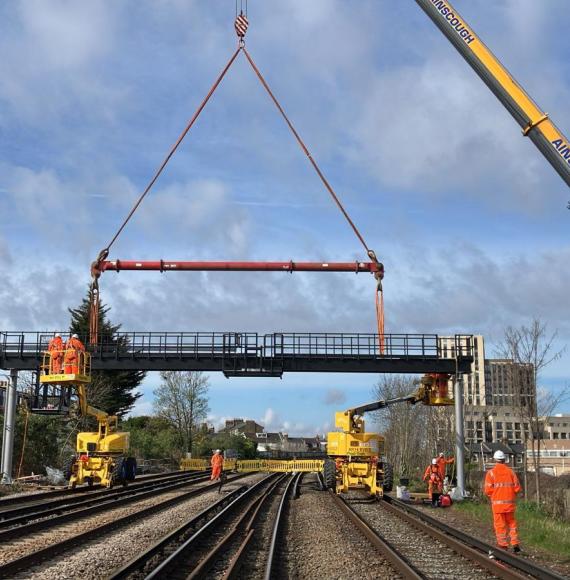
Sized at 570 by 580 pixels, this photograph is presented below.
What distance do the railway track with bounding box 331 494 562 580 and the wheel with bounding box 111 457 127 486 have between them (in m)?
11.1

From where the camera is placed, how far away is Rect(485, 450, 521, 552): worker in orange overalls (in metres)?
12.1

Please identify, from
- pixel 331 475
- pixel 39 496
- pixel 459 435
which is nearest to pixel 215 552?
pixel 39 496

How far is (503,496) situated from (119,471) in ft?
59.8

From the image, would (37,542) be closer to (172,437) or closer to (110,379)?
(110,379)

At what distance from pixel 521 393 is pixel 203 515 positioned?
13.3m

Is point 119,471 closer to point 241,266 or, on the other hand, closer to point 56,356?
point 56,356

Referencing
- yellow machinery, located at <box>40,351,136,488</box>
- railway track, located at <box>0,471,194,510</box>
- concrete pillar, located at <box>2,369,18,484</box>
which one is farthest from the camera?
concrete pillar, located at <box>2,369,18,484</box>

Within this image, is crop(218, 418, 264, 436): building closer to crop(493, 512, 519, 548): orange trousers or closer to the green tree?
the green tree

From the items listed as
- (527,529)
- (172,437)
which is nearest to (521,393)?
(527,529)

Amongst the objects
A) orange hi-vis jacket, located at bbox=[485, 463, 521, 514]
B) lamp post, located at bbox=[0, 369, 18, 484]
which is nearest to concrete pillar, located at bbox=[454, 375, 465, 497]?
orange hi-vis jacket, located at bbox=[485, 463, 521, 514]

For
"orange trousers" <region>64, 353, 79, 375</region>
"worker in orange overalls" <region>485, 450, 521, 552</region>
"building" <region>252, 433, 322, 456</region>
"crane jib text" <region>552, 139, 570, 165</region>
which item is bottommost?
"building" <region>252, 433, 322, 456</region>

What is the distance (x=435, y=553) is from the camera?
1316 cm

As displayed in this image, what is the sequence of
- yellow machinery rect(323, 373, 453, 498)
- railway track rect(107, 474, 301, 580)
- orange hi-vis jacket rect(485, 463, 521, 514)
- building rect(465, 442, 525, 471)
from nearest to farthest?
railway track rect(107, 474, 301, 580), orange hi-vis jacket rect(485, 463, 521, 514), yellow machinery rect(323, 373, 453, 498), building rect(465, 442, 525, 471)

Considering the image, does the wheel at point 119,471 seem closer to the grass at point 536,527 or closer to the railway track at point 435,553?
the railway track at point 435,553
